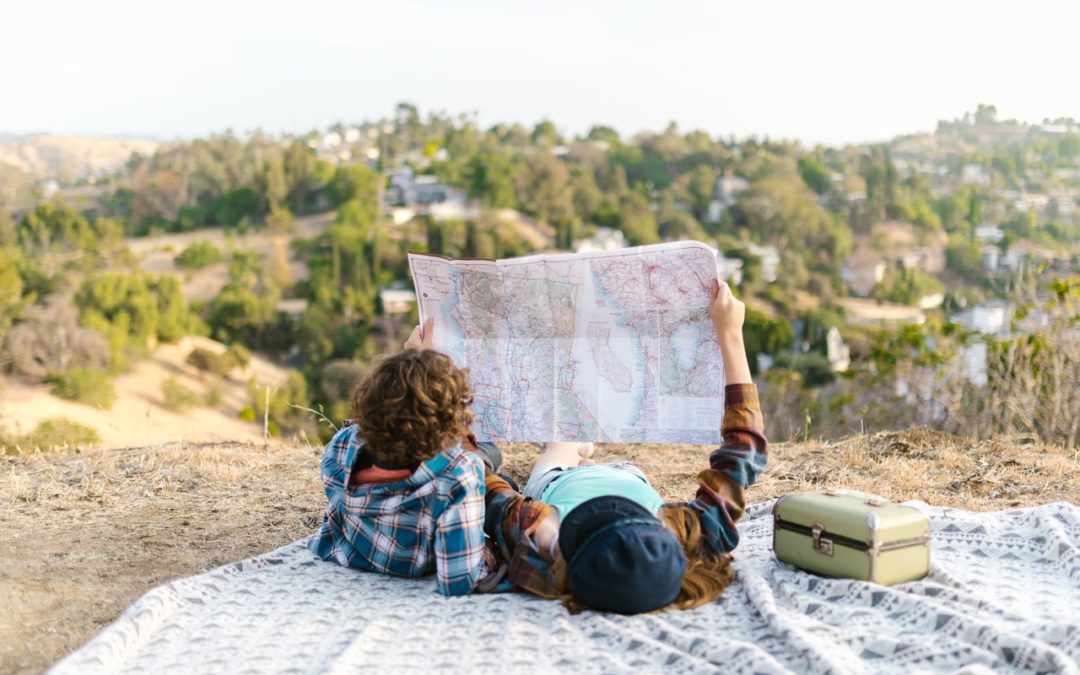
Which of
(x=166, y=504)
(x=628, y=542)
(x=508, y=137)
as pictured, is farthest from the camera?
(x=508, y=137)

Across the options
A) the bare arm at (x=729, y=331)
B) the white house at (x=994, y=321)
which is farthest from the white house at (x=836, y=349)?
the bare arm at (x=729, y=331)

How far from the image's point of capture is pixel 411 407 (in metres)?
2.50

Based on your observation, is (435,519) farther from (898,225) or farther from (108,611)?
(898,225)

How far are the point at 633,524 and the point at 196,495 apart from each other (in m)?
2.45

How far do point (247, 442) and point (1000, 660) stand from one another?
159 inches

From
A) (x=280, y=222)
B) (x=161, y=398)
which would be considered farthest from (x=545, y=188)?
(x=161, y=398)

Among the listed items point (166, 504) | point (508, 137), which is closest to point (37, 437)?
point (166, 504)

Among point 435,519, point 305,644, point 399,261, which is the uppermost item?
point 435,519

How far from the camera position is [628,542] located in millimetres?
2283

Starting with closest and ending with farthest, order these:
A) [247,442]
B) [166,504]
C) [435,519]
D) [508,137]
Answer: [435,519] → [166,504] → [247,442] → [508,137]

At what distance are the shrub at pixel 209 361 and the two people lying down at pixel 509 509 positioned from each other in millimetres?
37650

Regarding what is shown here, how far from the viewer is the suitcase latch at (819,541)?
2.56 m

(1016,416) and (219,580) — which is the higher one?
(219,580)

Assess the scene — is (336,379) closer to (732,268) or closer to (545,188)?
(732,268)
